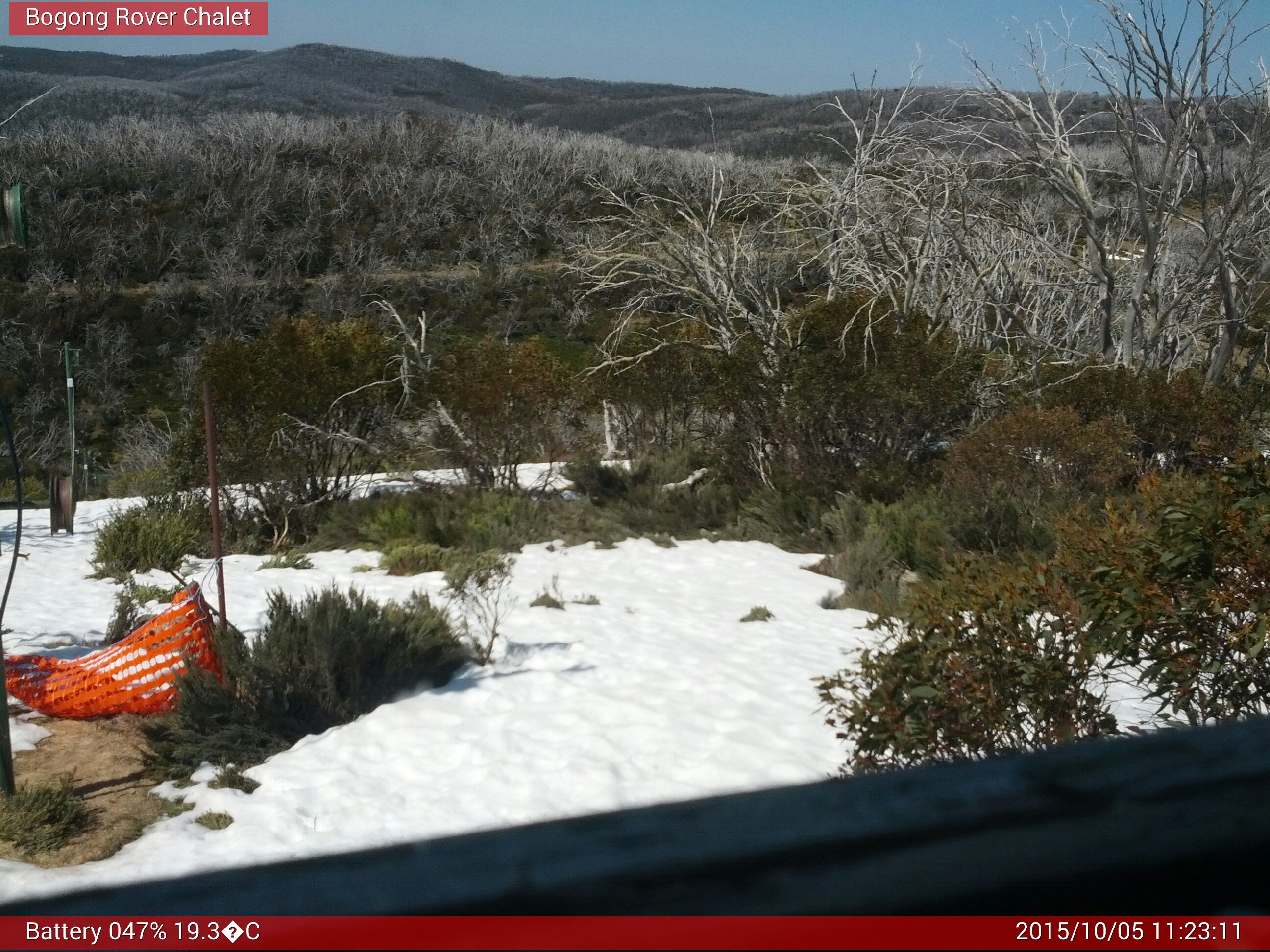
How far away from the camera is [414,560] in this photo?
8750 millimetres

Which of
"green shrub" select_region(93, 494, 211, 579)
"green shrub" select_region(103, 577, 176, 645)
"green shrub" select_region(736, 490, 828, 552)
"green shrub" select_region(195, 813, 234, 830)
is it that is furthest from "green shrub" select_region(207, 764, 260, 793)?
"green shrub" select_region(736, 490, 828, 552)

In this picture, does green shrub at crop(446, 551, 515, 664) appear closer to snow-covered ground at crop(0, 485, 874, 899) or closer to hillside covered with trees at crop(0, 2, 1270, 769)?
snow-covered ground at crop(0, 485, 874, 899)

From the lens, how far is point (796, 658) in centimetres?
620

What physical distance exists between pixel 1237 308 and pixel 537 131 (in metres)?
34.2

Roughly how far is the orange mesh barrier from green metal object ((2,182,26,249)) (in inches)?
82.4

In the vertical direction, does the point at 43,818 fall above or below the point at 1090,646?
below

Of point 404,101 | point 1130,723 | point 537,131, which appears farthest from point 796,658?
point 404,101

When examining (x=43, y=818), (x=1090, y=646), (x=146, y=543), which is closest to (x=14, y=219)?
(x=43, y=818)

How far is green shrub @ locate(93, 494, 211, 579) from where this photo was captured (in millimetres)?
8906

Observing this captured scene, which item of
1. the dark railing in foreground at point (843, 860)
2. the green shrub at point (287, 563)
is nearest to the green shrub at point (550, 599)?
the green shrub at point (287, 563)

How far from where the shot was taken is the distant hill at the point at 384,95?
46875mm

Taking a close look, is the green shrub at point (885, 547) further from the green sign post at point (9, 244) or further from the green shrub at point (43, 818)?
the green sign post at point (9, 244)

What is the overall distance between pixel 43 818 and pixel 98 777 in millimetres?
646

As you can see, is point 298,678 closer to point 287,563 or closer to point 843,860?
point 287,563
